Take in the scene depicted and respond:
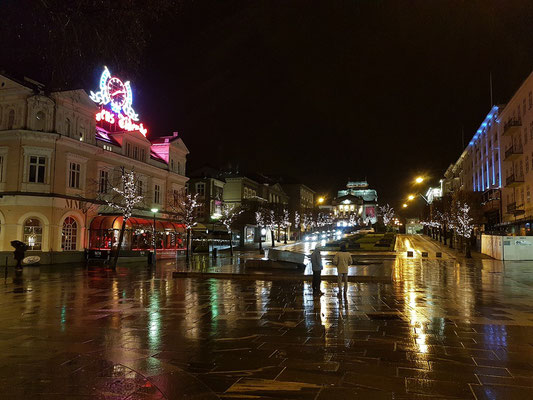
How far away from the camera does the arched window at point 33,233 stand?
1225 inches

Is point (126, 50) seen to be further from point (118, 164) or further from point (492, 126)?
point (492, 126)

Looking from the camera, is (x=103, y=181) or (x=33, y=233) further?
(x=103, y=181)

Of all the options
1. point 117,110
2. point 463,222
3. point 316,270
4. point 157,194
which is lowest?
point 316,270

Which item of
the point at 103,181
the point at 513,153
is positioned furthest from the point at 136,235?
the point at 513,153

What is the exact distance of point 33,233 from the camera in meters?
31.3

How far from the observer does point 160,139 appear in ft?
167

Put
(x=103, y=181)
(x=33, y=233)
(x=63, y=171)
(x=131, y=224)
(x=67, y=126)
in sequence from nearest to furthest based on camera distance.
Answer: (x=33, y=233) < (x=63, y=171) < (x=67, y=126) < (x=103, y=181) < (x=131, y=224)

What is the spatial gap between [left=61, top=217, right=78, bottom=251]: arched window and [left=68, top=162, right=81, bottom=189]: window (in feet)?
9.00

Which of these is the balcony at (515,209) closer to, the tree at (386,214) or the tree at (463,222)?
the tree at (463,222)

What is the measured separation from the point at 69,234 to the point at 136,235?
8233 mm

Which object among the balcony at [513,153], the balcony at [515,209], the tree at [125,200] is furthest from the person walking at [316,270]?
the balcony at [513,153]

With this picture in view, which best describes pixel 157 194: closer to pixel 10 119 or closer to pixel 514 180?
pixel 10 119

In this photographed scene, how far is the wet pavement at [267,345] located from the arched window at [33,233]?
18.7 meters

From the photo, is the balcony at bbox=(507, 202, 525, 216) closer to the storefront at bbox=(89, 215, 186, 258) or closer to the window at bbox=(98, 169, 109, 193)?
the storefront at bbox=(89, 215, 186, 258)
